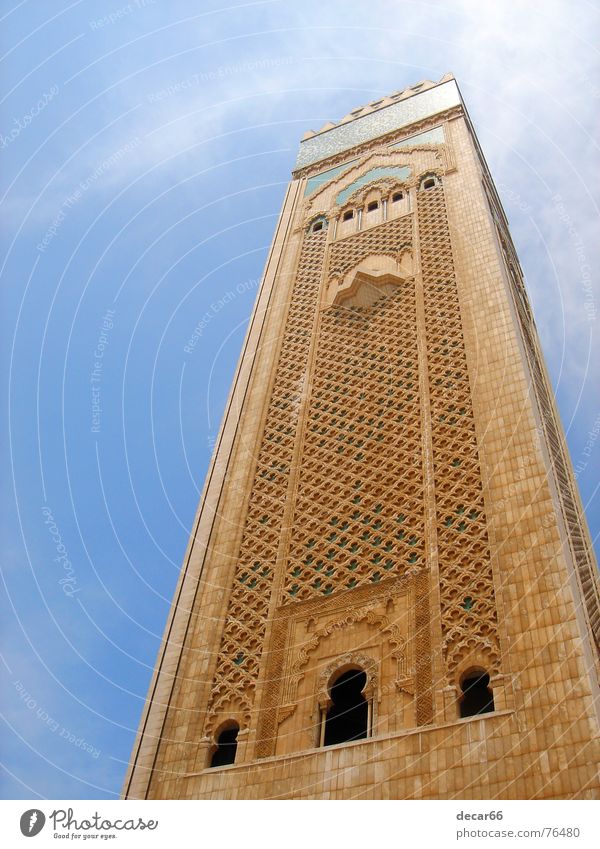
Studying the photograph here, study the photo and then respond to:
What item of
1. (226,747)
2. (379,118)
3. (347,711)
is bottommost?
(226,747)

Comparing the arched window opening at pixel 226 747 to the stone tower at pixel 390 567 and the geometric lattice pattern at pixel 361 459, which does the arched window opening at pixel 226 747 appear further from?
the geometric lattice pattern at pixel 361 459

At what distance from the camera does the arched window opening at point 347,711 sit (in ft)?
14.0

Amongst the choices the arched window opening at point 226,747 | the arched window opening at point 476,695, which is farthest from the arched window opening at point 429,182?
the arched window opening at point 226,747

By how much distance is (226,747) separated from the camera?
4.49 metres

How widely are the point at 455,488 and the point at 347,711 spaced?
143cm

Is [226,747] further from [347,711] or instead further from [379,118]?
[379,118]

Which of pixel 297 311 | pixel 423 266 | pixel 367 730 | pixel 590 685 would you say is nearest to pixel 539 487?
pixel 590 685

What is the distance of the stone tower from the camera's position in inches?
152

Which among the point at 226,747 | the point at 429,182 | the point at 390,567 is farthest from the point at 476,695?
the point at 429,182

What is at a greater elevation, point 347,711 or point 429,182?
point 429,182

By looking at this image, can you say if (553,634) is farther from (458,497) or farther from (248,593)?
(248,593)

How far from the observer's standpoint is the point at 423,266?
7.11 metres

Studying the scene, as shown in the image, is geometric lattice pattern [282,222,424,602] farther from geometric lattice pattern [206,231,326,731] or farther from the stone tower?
geometric lattice pattern [206,231,326,731]
